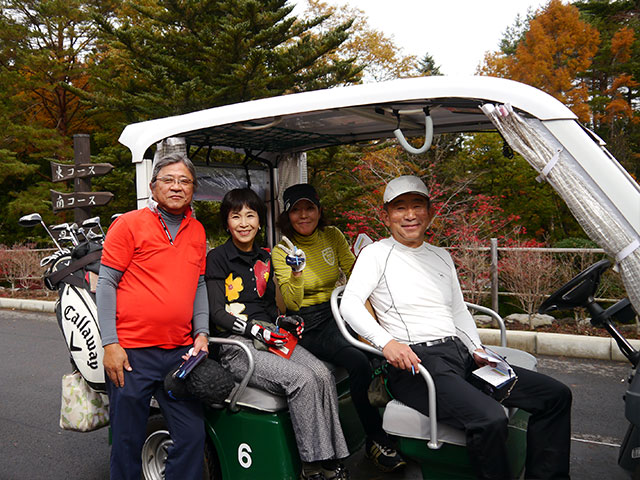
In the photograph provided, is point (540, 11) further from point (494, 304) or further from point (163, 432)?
point (163, 432)

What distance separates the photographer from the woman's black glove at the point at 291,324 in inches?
108

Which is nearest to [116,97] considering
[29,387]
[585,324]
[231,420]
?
[29,387]

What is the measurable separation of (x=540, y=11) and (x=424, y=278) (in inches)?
891

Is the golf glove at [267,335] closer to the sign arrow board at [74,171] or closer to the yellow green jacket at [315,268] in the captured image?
the yellow green jacket at [315,268]

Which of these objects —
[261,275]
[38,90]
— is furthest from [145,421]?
[38,90]

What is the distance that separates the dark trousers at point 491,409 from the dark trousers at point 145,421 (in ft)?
3.26

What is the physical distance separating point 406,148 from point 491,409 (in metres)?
1.16

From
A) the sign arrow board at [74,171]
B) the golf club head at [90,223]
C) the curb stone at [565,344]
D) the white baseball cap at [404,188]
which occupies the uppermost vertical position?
the sign arrow board at [74,171]

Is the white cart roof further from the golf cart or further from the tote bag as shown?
the tote bag

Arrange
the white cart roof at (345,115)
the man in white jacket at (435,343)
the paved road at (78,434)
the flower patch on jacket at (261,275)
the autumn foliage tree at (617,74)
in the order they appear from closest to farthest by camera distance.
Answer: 1. the white cart roof at (345,115)
2. the man in white jacket at (435,343)
3. the flower patch on jacket at (261,275)
4. the paved road at (78,434)
5. the autumn foliage tree at (617,74)

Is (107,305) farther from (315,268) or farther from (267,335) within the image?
(315,268)

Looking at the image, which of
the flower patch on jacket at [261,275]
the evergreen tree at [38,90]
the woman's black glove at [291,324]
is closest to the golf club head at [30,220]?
the flower patch on jacket at [261,275]

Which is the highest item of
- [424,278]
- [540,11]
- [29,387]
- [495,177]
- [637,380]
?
[540,11]

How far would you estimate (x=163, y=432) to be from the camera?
106 inches
